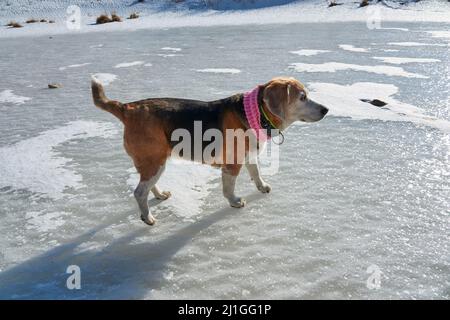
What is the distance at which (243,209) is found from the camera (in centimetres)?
447

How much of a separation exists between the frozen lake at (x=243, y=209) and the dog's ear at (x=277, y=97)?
933mm

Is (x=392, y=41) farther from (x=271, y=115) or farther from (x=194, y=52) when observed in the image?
(x=271, y=115)

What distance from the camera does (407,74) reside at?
9.26 metres

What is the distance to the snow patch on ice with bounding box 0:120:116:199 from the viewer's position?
16.1 feet

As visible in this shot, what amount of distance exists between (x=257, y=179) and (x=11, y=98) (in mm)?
6178

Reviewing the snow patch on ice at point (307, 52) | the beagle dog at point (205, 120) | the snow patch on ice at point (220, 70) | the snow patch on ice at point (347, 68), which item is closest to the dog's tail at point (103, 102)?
the beagle dog at point (205, 120)

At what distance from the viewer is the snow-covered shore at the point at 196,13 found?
61.3 ft

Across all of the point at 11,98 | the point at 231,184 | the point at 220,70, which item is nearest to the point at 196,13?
the point at 220,70

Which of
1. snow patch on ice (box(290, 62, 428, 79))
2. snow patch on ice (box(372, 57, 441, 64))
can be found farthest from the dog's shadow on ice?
snow patch on ice (box(372, 57, 441, 64))

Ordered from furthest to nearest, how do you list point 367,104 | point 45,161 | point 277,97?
point 367,104 → point 45,161 → point 277,97

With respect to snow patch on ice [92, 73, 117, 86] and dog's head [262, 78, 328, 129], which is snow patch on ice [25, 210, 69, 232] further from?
snow patch on ice [92, 73, 117, 86]

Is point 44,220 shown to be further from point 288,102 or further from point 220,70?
point 220,70

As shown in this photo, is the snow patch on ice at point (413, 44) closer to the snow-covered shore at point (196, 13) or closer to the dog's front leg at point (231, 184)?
the snow-covered shore at point (196, 13)
